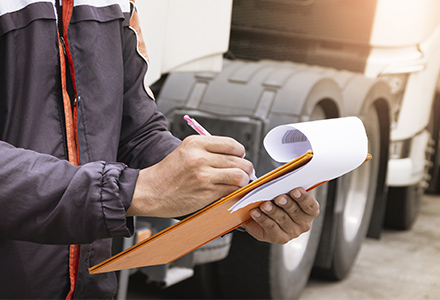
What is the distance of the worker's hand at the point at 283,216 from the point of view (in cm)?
96

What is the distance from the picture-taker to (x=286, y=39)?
11.5 feet

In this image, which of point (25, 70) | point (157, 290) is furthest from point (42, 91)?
point (157, 290)

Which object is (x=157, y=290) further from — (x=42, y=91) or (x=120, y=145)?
(x=42, y=91)

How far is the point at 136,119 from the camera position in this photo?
1.20 meters

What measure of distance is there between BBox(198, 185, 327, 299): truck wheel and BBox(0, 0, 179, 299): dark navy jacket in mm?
1574

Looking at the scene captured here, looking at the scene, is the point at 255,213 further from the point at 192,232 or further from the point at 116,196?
the point at 116,196

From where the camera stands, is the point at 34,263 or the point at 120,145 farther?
the point at 120,145

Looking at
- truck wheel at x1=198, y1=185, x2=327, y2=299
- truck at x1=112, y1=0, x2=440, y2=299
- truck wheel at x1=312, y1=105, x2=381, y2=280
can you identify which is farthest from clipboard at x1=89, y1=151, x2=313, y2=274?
truck wheel at x1=312, y1=105, x2=381, y2=280

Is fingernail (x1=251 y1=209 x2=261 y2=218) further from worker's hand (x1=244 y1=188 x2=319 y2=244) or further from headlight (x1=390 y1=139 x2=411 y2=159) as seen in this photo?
headlight (x1=390 y1=139 x2=411 y2=159)

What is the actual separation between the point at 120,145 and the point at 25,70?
273 millimetres

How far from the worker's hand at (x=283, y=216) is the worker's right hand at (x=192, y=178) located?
11 cm

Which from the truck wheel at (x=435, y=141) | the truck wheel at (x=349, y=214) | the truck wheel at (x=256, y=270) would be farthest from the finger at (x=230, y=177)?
the truck wheel at (x=435, y=141)

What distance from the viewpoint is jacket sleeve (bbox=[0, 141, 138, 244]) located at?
831 millimetres

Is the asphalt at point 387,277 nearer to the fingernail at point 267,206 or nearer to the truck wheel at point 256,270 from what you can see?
the truck wheel at point 256,270
